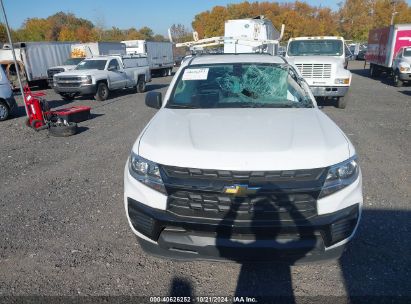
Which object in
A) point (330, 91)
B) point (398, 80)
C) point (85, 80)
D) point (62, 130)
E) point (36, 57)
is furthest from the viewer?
point (36, 57)

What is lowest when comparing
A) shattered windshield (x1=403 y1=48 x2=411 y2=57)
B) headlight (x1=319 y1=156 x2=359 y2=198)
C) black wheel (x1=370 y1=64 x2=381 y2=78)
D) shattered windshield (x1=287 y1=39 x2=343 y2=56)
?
black wheel (x1=370 y1=64 x2=381 y2=78)

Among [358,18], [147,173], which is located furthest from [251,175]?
[358,18]

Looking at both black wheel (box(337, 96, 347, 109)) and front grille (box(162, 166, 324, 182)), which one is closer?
front grille (box(162, 166, 324, 182))

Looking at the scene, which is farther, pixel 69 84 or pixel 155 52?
pixel 155 52

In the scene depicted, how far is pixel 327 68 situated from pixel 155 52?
19.0 meters

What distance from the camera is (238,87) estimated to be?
385 centimetres

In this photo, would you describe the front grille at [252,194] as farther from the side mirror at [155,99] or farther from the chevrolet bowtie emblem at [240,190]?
the side mirror at [155,99]

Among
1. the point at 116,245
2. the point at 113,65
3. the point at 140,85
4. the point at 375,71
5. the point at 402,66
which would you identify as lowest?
the point at 375,71

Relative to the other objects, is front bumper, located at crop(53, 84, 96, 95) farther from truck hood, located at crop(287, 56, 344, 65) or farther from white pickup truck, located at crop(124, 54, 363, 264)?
white pickup truck, located at crop(124, 54, 363, 264)

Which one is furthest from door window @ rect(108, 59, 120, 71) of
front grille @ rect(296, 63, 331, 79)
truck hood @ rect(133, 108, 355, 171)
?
truck hood @ rect(133, 108, 355, 171)

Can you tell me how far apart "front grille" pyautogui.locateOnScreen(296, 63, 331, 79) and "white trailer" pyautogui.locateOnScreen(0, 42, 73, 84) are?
1557 cm

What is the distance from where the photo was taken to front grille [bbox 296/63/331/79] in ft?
32.5

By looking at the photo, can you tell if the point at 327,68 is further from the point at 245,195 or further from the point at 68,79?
the point at 68,79

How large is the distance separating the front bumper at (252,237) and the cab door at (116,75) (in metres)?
13.0
